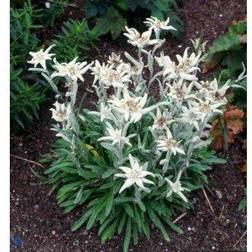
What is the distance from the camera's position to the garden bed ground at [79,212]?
3637 mm

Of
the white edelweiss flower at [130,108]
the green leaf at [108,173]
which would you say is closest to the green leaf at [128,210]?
the green leaf at [108,173]

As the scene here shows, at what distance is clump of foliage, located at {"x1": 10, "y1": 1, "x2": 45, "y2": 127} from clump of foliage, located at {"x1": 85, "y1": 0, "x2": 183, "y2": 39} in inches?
22.0

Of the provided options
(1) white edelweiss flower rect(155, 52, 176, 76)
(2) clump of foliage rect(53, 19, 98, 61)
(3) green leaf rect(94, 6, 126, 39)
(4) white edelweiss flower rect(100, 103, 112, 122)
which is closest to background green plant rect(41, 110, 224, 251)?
(4) white edelweiss flower rect(100, 103, 112, 122)

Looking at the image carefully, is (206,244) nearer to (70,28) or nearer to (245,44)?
(245,44)

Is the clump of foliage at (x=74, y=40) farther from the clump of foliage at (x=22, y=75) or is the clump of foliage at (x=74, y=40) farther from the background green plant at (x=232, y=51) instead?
the background green plant at (x=232, y=51)

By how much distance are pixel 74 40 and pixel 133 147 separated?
113 cm

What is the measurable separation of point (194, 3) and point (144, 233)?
7.20 feet

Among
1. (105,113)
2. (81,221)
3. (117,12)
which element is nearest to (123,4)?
(117,12)

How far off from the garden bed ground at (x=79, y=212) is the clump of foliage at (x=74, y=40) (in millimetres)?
404

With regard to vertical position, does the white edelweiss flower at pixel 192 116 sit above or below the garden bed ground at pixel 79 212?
above

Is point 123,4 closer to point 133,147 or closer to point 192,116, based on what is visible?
point 133,147

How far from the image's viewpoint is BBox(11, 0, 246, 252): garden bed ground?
364 centimetres

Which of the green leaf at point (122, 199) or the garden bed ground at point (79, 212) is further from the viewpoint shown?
the garden bed ground at point (79, 212)

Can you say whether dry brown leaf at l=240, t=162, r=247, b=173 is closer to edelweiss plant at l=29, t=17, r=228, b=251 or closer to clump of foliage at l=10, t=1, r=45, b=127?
edelweiss plant at l=29, t=17, r=228, b=251
